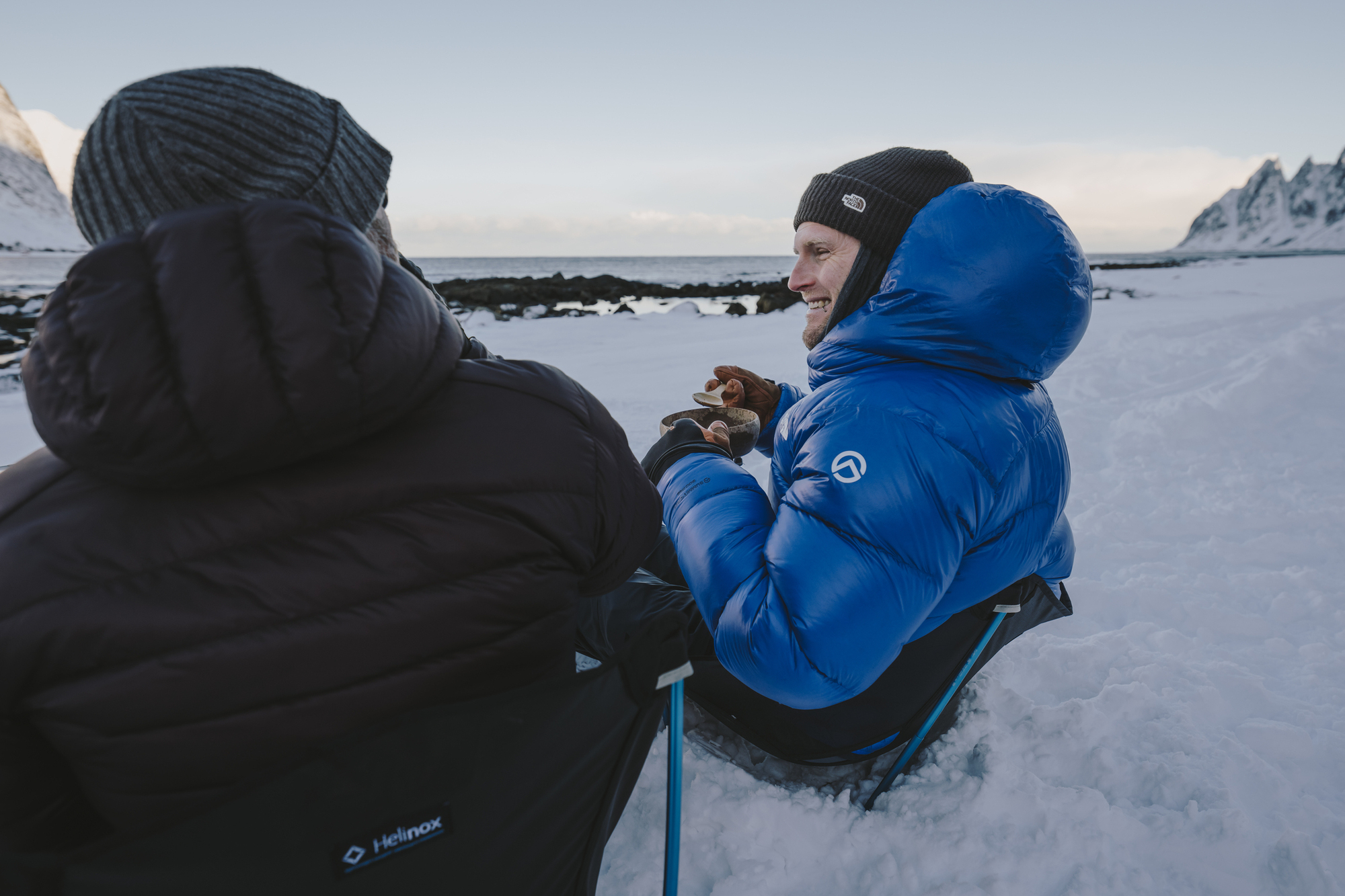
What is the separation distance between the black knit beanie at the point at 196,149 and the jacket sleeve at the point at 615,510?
0.60m

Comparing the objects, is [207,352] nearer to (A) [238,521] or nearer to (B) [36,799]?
(A) [238,521]

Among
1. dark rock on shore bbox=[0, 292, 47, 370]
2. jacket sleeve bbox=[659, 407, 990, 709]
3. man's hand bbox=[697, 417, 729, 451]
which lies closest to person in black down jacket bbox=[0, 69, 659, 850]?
jacket sleeve bbox=[659, 407, 990, 709]

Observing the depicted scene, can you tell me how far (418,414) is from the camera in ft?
2.76

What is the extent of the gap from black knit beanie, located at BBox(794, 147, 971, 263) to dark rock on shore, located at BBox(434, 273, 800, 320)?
13.4m

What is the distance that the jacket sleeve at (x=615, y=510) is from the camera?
938mm

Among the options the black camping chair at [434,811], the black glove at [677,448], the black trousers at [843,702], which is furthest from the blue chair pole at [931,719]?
the black camping chair at [434,811]

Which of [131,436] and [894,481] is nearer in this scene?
[131,436]

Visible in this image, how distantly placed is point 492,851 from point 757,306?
51.7 feet

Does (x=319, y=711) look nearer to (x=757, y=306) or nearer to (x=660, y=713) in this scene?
(x=660, y=713)

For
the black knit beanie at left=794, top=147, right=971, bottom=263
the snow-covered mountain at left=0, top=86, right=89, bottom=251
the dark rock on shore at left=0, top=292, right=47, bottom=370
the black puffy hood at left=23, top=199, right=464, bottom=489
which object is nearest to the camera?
the black puffy hood at left=23, top=199, right=464, bottom=489

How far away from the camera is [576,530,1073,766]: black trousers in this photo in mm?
1505

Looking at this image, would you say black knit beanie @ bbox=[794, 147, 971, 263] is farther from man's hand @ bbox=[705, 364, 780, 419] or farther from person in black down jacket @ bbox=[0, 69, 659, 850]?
person in black down jacket @ bbox=[0, 69, 659, 850]

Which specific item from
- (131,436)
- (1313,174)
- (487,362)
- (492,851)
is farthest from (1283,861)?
(1313,174)

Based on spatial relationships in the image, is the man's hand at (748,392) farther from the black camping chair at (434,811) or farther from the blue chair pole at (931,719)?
the black camping chair at (434,811)
